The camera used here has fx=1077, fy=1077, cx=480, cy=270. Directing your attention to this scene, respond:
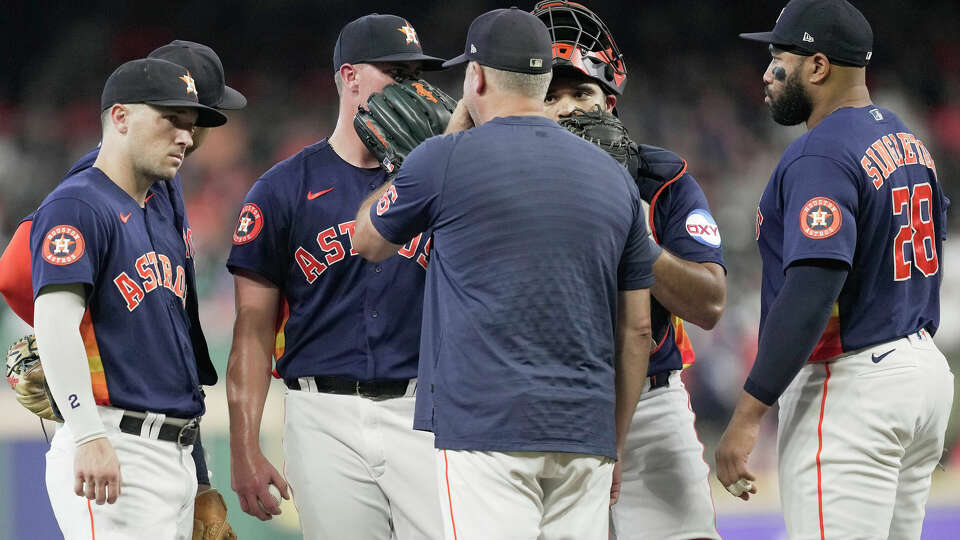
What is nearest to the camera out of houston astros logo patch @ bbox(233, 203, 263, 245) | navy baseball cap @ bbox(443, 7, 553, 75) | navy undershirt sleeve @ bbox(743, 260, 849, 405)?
navy baseball cap @ bbox(443, 7, 553, 75)

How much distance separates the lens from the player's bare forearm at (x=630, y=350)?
2.87 meters

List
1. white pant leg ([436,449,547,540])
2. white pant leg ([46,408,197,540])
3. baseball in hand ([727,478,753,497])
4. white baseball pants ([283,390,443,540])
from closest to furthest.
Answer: white pant leg ([436,449,547,540])
white pant leg ([46,408,197,540])
baseball in hand ([727,478,753,497])
white baseball pants ([283,390,443,540])

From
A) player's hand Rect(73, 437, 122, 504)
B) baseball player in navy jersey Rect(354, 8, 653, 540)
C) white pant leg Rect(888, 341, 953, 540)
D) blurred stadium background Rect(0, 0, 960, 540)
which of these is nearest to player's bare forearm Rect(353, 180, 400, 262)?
baseball player in navy jersey Rect(354, 8, 653, 540)

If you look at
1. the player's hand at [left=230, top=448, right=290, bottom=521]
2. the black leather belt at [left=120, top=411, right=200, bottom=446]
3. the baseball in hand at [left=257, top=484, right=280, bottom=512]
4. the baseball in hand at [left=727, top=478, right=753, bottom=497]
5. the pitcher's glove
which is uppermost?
the pitcher's glove

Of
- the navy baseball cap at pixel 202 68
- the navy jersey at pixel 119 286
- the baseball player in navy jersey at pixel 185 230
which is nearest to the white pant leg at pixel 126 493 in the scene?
the navy jersey at pixel 119 286

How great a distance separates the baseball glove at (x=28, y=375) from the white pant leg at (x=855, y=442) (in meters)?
2.26

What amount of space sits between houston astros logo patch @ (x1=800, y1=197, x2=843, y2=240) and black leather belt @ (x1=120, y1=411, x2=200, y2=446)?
192 centimetres

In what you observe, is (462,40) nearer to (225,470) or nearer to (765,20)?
(765,20)

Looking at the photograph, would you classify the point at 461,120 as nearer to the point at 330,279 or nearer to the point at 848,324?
the point at 330,279

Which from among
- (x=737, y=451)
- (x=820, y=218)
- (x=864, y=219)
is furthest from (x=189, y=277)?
(x=864, y=219)

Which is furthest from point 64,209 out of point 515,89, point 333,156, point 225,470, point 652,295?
point 225,470

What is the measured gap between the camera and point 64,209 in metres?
2.97

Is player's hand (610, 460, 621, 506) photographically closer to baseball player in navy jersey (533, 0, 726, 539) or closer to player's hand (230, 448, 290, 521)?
baseball player in navy jersey (533, 0, 726, 539)

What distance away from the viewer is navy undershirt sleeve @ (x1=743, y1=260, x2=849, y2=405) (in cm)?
310
